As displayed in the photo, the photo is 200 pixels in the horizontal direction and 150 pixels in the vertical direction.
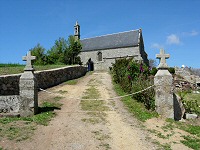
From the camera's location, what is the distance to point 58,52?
3491 cm

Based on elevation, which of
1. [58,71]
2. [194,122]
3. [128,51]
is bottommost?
[194,122]

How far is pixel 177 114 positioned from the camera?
8.45 m

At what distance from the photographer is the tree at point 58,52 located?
110 feet

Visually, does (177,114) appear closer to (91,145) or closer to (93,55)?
(91,145)

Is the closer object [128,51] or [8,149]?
[8,149]

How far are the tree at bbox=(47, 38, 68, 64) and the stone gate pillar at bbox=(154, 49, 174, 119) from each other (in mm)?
26508

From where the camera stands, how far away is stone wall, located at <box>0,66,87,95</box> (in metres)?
10.1

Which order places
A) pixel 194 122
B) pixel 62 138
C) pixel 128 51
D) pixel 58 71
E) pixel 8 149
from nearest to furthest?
pixel 8 149
pixel 62 138
pixel 194 122
pixel 58 71
pixel 128 51

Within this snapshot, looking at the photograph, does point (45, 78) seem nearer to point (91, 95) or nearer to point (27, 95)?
point (91, 95)

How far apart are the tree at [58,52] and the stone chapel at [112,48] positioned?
10059 mm

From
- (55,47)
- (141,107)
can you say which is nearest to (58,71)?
(141,107)

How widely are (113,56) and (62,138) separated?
120 feet

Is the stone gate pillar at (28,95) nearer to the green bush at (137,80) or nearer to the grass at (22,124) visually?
the grass at (22,124)

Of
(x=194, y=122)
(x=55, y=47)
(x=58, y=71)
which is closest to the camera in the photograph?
(x=194, y=122)
